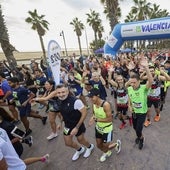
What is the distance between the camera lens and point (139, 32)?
13.8 m

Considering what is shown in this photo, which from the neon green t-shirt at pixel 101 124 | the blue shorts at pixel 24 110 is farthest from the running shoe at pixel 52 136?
the neon green t-shirt at pixel 101 124

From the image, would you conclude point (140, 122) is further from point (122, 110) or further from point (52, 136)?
point (52, 136)

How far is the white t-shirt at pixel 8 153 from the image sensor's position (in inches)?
82.3

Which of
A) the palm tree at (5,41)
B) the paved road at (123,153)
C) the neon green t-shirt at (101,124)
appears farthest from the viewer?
the palm tree at (5,41)

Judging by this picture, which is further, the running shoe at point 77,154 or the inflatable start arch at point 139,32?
the inflatable start arch at point 139,32

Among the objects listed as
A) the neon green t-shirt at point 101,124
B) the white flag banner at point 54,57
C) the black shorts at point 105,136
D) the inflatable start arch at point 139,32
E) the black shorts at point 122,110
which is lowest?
the black shorts at point 122,110

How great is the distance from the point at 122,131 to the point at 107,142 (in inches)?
67.0

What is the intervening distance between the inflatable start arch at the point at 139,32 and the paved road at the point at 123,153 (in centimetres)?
876

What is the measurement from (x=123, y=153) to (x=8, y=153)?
2722 millimetres

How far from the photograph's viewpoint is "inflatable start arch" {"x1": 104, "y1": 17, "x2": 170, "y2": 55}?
12434 mm

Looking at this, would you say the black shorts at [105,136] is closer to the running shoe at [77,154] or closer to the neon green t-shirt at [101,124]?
the neon green t-shirt at [101,124]

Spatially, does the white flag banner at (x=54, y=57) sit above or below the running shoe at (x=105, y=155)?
above

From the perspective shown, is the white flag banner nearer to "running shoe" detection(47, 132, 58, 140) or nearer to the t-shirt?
the t-shirt

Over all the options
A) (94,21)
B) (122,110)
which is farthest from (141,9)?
(122,110)
